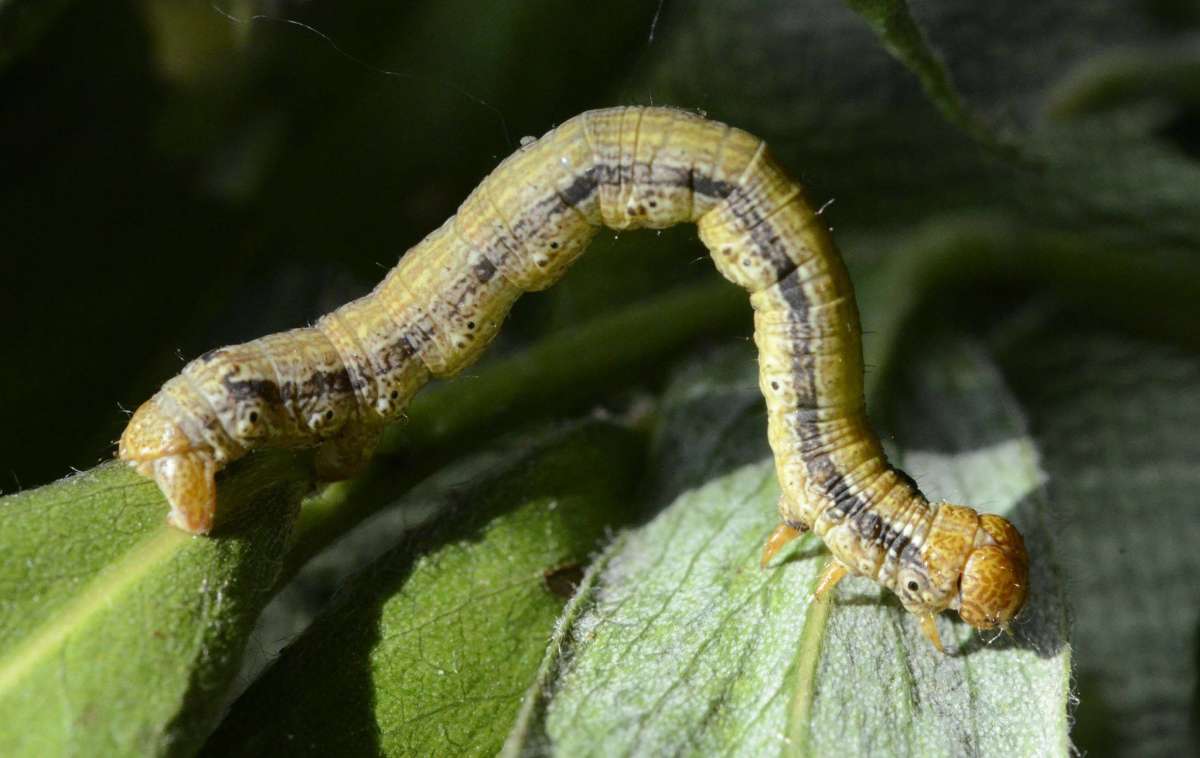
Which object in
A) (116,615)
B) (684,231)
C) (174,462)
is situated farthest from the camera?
(684,231)

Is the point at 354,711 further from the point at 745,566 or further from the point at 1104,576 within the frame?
the point at 1104,576

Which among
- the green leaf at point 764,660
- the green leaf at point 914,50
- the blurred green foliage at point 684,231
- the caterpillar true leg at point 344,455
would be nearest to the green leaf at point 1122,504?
the blurred green foliage at point 684,231

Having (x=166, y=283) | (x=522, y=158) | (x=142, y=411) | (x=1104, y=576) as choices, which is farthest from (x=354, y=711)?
Answer: (x=1104, y=576)

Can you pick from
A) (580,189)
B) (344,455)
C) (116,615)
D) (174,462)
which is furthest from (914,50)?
(116,615)

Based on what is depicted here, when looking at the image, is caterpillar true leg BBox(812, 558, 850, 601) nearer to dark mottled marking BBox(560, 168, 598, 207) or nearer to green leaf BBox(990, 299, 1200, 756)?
dark mottled marking BBox(560, 168, 598, 207)

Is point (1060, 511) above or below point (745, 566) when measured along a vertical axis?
below

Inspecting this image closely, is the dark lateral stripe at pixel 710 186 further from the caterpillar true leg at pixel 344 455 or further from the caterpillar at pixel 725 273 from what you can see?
the caterpillar true leg at pixel 344 455

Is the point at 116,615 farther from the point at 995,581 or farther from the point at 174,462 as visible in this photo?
the point at 995,581
